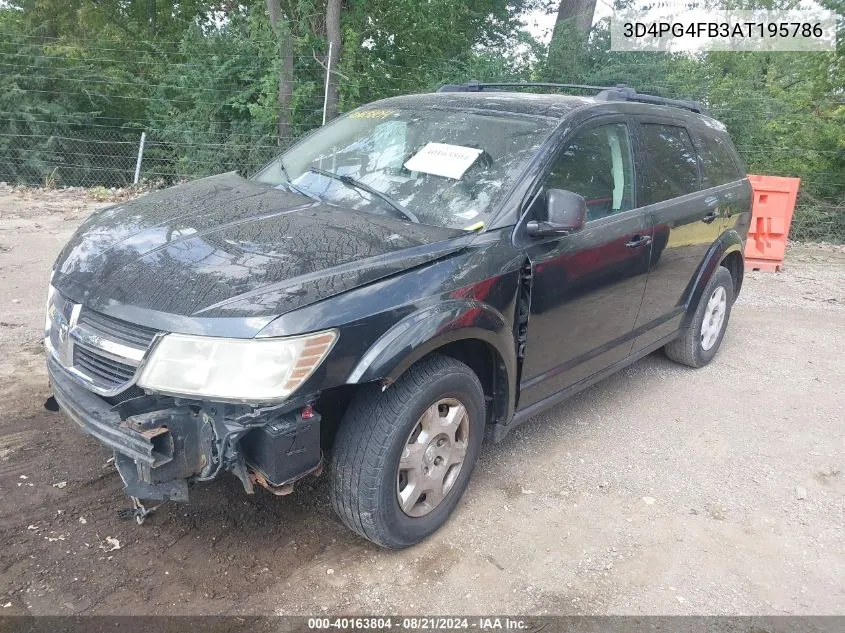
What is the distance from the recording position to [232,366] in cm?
244

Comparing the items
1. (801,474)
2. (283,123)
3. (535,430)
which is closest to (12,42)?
(283,123)

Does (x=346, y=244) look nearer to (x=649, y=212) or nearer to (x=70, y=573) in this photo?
(x=70, y=573)

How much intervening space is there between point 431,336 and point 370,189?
1.08 m

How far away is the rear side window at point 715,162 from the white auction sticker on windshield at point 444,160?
82.0 inches

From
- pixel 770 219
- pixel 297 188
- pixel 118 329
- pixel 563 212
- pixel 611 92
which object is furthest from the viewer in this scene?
pixel 770 219

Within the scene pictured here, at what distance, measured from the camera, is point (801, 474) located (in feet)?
13.3

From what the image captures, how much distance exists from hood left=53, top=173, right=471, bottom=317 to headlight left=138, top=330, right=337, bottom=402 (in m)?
0.11

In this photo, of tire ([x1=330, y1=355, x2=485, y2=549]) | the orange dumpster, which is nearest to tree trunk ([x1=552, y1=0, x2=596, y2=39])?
the orange dumpster

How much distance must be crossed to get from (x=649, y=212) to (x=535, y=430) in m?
1.46

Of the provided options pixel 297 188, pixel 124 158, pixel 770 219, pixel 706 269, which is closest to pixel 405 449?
pixel 297 188

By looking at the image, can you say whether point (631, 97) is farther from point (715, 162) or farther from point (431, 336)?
point (431, 336)

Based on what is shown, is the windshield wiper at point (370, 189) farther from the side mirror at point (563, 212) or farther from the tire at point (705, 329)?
the tire at point (705, 329)

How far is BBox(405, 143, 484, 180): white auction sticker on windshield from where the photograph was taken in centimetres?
350

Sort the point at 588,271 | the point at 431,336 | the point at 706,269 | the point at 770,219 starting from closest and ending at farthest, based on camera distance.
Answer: the point at 431,336
the point at 588,271
the point at 706,269
the point at 770,219
